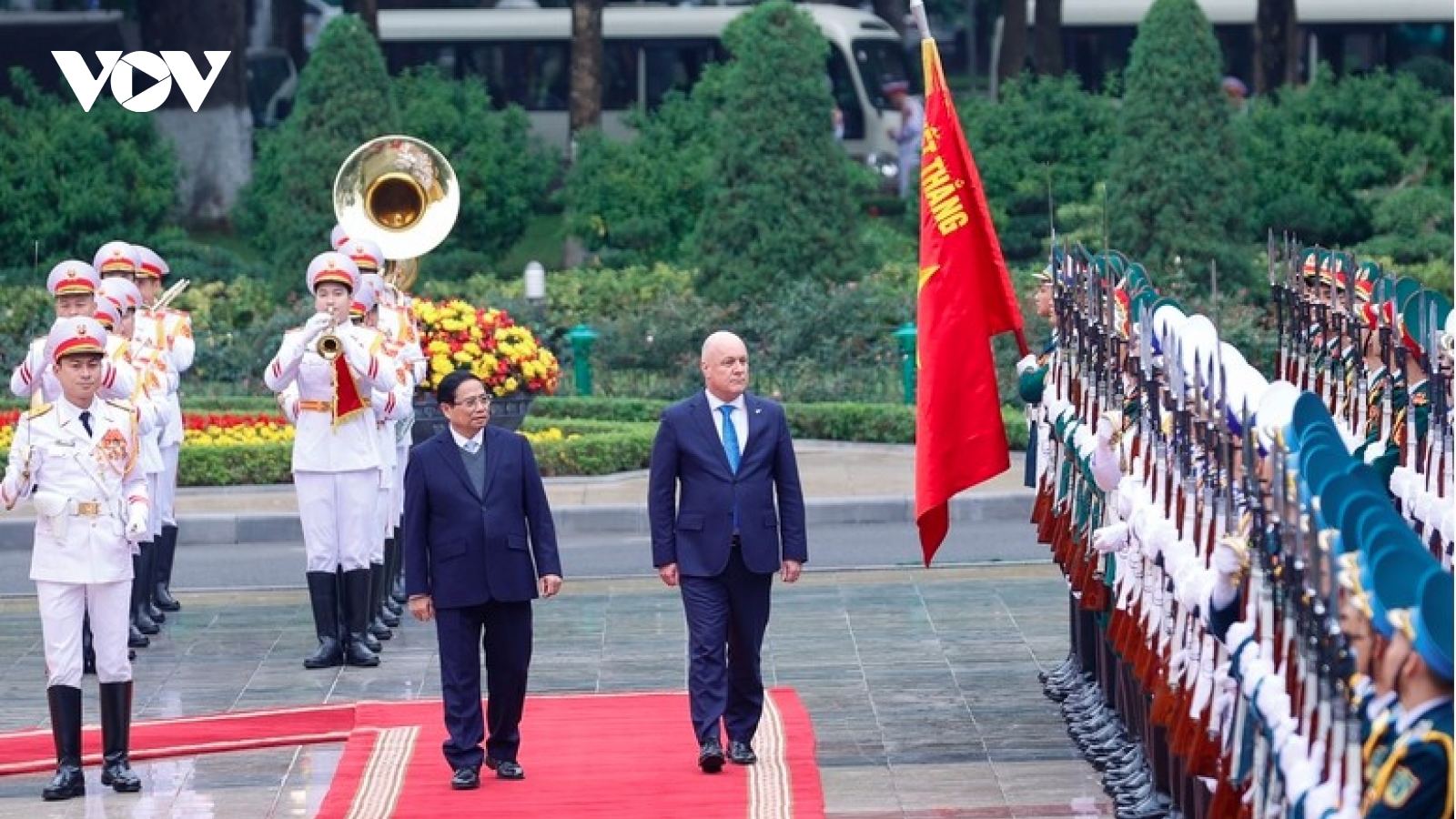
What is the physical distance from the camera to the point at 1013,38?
4078 centimetres

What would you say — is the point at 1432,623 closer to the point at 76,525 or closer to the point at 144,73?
the point at 76,525

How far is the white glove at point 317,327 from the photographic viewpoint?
13.5 meters

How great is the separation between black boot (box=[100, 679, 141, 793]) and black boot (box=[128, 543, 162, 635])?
372cm

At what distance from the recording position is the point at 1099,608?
1084 centimetres

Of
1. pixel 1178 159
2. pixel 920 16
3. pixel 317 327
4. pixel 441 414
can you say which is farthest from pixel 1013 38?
pixel 920 16

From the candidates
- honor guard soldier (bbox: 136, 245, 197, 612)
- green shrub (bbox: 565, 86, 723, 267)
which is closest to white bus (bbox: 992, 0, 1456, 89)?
green shrub (bbox: 565, 86, 723, 267)

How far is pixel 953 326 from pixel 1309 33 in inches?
1276

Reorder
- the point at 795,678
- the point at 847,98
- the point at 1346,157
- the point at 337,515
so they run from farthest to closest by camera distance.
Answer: the point at 847,98 < the point at 1346,157 < the point at 337,515 < the point at 795,678

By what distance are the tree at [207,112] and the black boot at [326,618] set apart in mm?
24237

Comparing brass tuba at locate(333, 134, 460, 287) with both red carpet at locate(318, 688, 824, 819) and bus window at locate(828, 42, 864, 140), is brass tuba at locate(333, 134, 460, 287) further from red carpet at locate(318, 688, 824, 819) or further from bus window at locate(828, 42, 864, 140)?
bus window at locate(828, 42, 864, 140)

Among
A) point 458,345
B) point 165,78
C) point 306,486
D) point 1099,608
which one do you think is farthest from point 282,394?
point 165,78

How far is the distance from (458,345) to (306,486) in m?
2.95

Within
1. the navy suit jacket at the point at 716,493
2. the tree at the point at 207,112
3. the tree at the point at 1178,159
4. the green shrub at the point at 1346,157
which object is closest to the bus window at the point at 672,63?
the tree at the point at 207,112

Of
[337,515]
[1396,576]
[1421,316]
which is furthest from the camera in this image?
[337,515]
